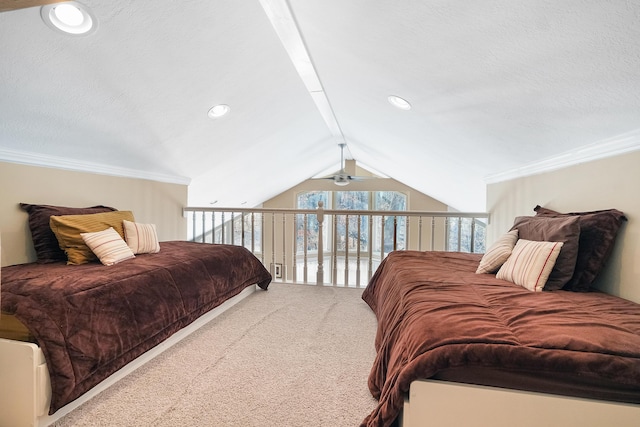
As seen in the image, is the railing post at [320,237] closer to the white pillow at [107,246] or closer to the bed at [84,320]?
the bed at [84,320]

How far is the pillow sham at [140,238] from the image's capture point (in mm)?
2412

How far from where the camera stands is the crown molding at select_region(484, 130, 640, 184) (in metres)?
1.60

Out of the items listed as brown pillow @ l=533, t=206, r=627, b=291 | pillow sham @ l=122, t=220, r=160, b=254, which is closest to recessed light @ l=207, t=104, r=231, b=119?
pillow sham @ l=122, t=220, r=160, b=254

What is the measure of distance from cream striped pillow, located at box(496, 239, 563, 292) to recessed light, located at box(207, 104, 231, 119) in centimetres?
265

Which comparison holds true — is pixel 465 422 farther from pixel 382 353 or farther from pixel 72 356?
pixel 72 356

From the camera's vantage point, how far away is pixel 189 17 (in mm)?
1834

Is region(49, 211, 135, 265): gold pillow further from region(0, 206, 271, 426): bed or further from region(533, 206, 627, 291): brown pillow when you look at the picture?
region(533, 206, 627, 291): brown pillow

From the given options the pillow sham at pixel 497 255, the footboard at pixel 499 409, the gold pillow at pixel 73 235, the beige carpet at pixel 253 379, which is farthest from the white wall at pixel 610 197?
the gold pillow at pixel 73 235

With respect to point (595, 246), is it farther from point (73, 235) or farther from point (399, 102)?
point (73, 235)

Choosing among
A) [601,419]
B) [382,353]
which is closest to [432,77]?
[382,353]

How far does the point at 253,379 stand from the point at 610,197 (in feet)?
7.27

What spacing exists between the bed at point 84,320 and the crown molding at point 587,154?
8.83 ft

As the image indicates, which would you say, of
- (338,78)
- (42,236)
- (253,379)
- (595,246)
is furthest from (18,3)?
(595,246)

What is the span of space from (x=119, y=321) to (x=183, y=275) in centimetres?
57
